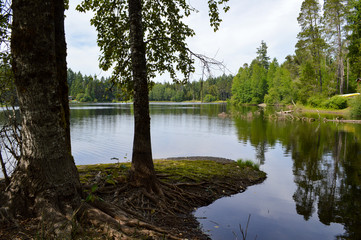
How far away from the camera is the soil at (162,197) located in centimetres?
375

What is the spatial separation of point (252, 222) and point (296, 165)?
931cm

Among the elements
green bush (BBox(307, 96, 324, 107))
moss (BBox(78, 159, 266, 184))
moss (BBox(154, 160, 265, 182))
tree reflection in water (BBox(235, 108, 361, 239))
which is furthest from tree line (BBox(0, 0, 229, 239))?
green bush (BBox(307, 96, 324, 107))

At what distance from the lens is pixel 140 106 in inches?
273

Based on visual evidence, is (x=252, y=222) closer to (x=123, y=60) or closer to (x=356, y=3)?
(x=123, y=60)

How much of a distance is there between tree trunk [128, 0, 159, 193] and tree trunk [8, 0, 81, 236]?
3140 millimetres

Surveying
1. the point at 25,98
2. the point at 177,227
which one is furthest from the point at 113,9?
the point at 177,227

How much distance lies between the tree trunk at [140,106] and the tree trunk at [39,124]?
3140 mm

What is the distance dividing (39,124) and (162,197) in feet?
15.7

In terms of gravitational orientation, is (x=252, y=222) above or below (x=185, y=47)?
below

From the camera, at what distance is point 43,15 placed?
3.56m

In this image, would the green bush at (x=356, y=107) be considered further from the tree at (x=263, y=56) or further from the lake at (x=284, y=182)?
the tree at (x=263, y=56)

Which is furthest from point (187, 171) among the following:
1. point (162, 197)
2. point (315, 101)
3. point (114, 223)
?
point (315, 101)

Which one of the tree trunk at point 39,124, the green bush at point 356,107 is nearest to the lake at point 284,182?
the tree trunk at point 39,124

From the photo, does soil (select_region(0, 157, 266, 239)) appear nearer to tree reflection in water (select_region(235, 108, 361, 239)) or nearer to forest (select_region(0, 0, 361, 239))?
forest (select_region(0, 0, 361, 239))
